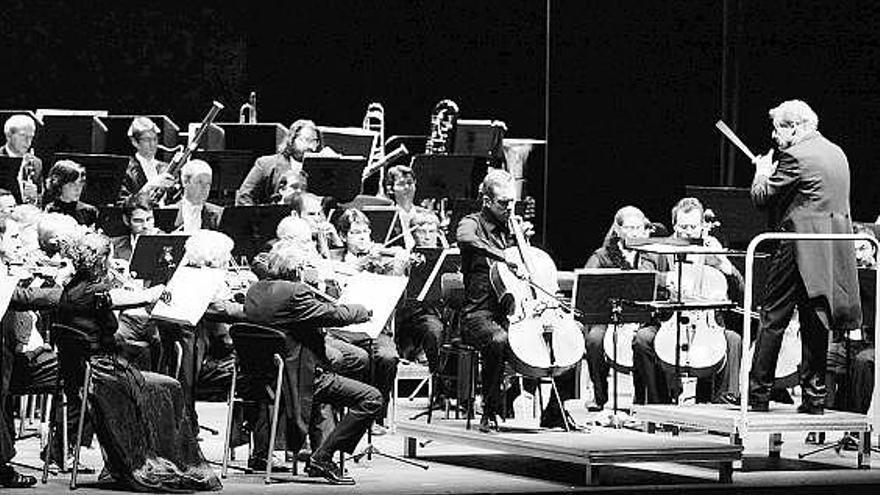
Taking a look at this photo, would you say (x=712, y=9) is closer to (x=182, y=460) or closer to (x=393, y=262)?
(x=393, y=262)

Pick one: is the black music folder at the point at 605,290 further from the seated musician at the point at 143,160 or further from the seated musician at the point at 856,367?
the seated musician at the point at 143,160

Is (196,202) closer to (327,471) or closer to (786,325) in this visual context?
(327,471)

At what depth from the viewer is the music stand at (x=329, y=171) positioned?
1054cm

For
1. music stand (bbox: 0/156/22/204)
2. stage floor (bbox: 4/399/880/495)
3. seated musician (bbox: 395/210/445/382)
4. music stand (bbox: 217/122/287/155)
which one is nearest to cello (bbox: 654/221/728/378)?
stage floor (bbox: 4/399/880/495)

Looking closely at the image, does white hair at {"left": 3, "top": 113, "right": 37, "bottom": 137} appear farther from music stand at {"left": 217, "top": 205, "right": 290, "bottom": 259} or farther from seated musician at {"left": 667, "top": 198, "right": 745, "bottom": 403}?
seated musician at {"left": 667, "top": 198, "right": 745, "bottom": 403}

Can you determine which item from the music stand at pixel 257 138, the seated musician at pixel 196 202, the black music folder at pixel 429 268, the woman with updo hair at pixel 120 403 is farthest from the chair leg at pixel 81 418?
Answer: the music stand at pixel 257 138

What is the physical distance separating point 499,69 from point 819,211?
17.8ft

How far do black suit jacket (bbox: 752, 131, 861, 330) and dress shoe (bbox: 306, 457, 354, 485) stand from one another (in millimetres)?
2255

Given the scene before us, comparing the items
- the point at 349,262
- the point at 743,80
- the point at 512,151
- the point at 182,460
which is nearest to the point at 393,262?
the point at 349,262

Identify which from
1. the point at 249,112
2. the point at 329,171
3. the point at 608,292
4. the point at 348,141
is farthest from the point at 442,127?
the point at 608,292

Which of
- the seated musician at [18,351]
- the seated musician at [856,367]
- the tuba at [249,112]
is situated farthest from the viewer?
the tuba at [249,112]

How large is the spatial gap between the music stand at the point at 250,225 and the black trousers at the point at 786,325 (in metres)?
2.41

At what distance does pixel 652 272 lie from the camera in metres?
9.40

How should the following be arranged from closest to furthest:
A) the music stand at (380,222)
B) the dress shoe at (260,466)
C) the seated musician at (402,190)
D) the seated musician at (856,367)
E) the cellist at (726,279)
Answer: the dress shoe at (260,466), the seated musician at (856,367), the cellist at (726,279), the music stand at (380,222), the seated musician at (402,190)
